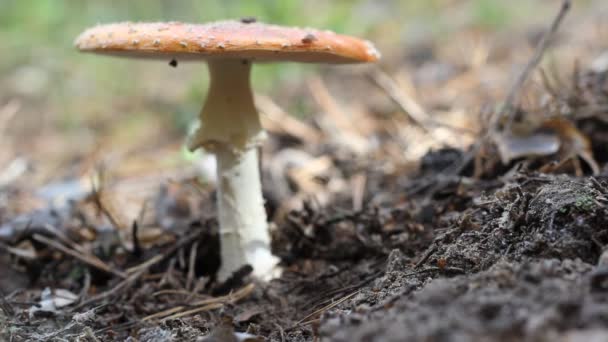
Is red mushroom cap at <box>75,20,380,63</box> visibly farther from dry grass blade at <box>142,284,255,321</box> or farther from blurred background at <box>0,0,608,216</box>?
blurred background at <box>0,0,608,216</box>

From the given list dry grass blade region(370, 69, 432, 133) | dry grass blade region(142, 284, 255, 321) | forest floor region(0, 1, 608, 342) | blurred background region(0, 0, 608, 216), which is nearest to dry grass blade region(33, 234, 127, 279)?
forest floor region(0, 1, 608, 342)

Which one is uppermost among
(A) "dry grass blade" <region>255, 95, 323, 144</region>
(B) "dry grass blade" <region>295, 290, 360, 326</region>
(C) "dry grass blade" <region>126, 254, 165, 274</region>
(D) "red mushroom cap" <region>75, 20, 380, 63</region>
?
(D) "red mushroom cap" <region>75, 20, 380, 63</region>

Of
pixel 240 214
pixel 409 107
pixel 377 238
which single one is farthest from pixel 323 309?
pixel 409 107

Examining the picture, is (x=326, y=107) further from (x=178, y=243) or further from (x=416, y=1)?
(x=416, y=1)

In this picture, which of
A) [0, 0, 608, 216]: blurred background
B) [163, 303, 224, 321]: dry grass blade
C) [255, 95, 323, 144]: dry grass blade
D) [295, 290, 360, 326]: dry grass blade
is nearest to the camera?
[295, 290, 360, 326]: dry grass blade

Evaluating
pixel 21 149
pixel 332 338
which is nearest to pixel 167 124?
pixel 21 149

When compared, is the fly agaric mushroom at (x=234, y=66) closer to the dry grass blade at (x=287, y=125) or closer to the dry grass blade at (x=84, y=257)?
the dry grass blade at (x=84, y=257)
